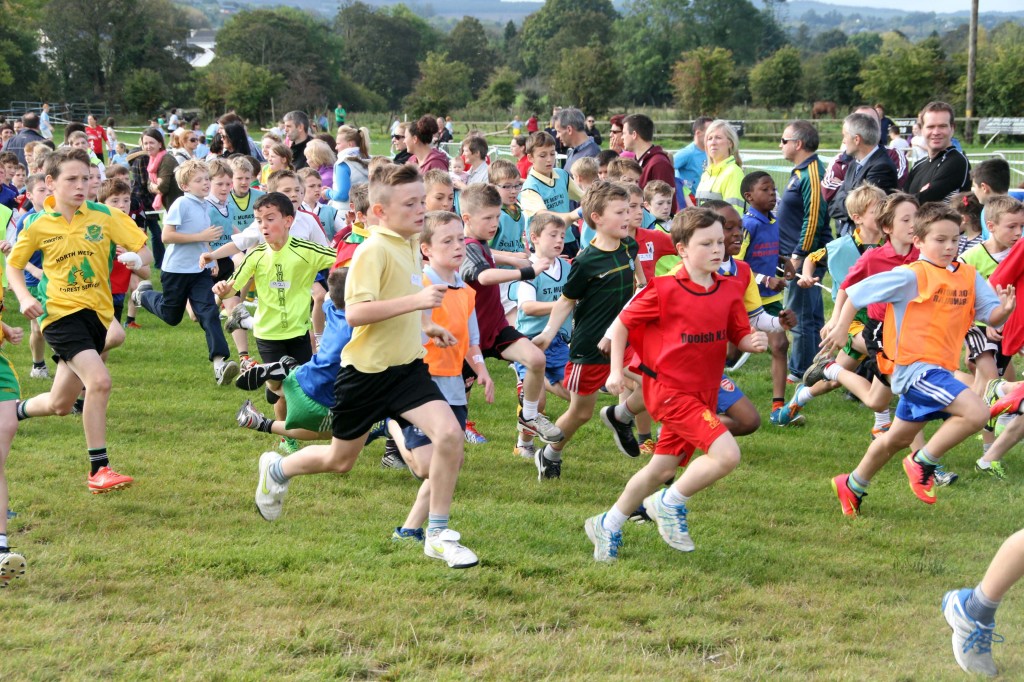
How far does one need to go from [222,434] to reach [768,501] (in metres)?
4.23

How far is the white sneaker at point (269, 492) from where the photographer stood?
6.15 m

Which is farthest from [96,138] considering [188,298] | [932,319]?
[932,319]

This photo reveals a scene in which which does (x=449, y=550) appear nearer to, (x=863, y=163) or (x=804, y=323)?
(x=804, y=323)

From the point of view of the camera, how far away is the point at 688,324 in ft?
18.7

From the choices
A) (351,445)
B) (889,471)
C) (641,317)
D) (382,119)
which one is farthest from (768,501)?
(382,119)

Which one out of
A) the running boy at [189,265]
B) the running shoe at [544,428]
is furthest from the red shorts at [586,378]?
the running boy at [189,265]

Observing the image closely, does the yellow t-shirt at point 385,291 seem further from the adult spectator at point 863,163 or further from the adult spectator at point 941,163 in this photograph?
the adult spectator at point 941,163

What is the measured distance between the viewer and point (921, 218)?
20.6ft

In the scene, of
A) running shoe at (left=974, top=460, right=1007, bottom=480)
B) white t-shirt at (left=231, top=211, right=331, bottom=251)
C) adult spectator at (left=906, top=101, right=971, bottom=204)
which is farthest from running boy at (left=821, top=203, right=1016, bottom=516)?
white t-shirt at (left=231, top=211, right=331, bottom=251)

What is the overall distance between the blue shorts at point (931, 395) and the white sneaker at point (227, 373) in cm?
592

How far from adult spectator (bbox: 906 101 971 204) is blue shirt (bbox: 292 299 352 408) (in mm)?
5655

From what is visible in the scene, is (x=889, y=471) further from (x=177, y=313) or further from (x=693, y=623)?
(x=177, y=313)

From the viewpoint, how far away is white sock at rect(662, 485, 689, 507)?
19.0ft

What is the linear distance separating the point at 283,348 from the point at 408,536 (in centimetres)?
236
